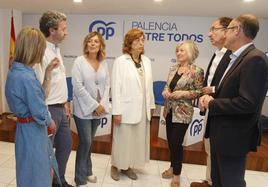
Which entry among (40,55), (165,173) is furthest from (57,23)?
(165,173)

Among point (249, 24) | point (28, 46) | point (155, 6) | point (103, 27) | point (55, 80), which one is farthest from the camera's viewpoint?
point (103, 27)

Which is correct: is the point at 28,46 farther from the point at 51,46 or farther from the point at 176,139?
the point at 176,139

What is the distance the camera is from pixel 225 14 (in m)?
4.42

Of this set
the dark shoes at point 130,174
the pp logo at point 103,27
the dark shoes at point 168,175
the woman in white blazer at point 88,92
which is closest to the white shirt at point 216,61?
the woman in white blazer at point 88,92

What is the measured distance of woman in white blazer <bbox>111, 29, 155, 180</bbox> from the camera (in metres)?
2.41

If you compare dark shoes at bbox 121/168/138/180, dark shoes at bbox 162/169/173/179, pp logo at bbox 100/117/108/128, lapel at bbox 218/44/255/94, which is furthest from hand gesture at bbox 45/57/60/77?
pp logo at bbox 100/117/108/128

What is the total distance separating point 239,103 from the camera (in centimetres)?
151

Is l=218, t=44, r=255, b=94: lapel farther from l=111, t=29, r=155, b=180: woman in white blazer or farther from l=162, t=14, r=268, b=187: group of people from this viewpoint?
l=111, t=29, r=155, b=180: woman in white blazer

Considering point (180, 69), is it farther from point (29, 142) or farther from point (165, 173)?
point (29, 142)

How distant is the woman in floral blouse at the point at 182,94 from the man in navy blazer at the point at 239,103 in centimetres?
62

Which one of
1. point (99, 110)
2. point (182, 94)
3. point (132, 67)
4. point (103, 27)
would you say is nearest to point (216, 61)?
point (182, 94)

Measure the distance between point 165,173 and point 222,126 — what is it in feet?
4.39

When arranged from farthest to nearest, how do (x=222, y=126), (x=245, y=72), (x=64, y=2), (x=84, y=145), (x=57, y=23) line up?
1. (x=64, y=2)
2. (x=84, y=145)
3. (x=57, y=23)
4. (x=222, y=126)
5. (x=245, y=72)

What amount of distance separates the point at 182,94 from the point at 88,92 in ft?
2.86
